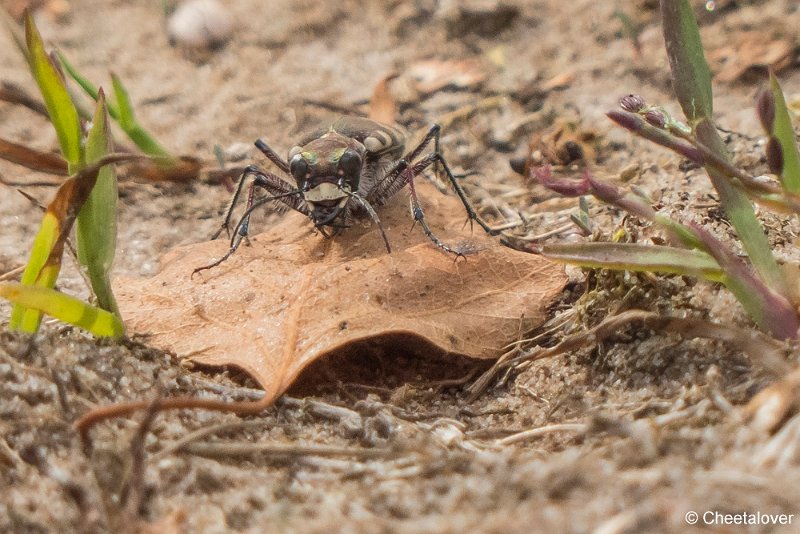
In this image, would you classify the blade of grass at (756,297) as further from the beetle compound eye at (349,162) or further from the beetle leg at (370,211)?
the beetle compound eye at (349,162)

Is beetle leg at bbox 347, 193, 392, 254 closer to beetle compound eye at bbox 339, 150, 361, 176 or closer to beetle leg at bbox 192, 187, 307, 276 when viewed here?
beetle compound eye at bbox 339, 150, 361, 176

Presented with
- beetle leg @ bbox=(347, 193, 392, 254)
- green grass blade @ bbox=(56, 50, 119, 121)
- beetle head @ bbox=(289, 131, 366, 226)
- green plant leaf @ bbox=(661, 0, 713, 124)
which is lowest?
beetle leg @ bbox=(347, 193, 392, 254)

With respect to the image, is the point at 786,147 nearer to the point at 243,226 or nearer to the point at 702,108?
the point at 702,108

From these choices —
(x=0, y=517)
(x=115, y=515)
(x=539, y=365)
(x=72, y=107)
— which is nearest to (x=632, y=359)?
(x=539, y=365)

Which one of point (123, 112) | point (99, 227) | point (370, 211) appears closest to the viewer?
point (99, 227)

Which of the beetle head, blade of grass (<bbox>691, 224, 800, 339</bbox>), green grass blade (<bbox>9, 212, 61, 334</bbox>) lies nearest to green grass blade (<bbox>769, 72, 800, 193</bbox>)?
blade of grass (<bbox>691, 224, 800, 339</bbox>)

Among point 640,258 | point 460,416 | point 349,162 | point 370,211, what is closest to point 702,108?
point 640,258
